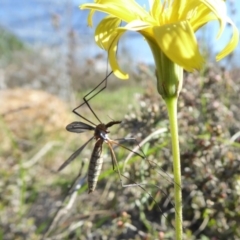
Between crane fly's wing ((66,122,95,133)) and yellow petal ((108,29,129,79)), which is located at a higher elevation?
yellow petal ((108,29,129,79))

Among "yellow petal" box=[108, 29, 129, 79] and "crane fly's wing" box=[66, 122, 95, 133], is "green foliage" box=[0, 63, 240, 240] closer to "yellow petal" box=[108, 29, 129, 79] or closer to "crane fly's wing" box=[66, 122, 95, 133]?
"crane fly's wing" box=[66, 122, 95, 133]

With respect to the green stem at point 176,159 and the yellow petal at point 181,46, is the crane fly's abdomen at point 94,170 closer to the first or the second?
the green stem at point 176,159

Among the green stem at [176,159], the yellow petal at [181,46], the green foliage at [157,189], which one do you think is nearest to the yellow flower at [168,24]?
the yellow petal at [181,46]

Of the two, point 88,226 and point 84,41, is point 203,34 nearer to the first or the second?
point 88,226

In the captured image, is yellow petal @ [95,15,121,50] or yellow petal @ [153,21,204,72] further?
yellow petal @ [95,15,121,50]

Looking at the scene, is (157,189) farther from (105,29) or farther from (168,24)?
(168,24)

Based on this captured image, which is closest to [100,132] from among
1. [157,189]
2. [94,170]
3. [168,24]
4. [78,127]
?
[78,127]

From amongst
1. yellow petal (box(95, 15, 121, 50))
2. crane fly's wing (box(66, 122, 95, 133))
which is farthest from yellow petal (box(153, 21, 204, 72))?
crane fly's wing (box(66, 122, 95, 133))
